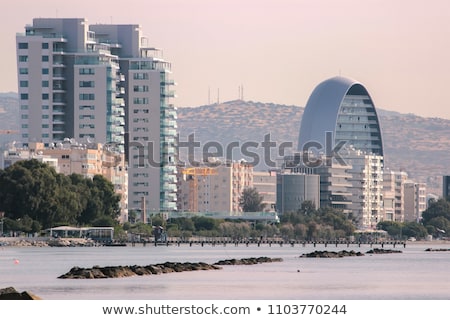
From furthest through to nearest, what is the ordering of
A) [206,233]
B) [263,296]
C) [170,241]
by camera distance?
1. [206,233]
2. [170,241]
3. [263,296]

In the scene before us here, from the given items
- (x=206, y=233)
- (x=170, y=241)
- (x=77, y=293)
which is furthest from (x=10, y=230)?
(x=77, y=293)

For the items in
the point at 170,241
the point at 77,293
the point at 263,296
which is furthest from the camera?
the point at 170,241

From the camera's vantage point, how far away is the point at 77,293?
40.2 m

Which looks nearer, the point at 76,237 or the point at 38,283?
the point at 38,283
